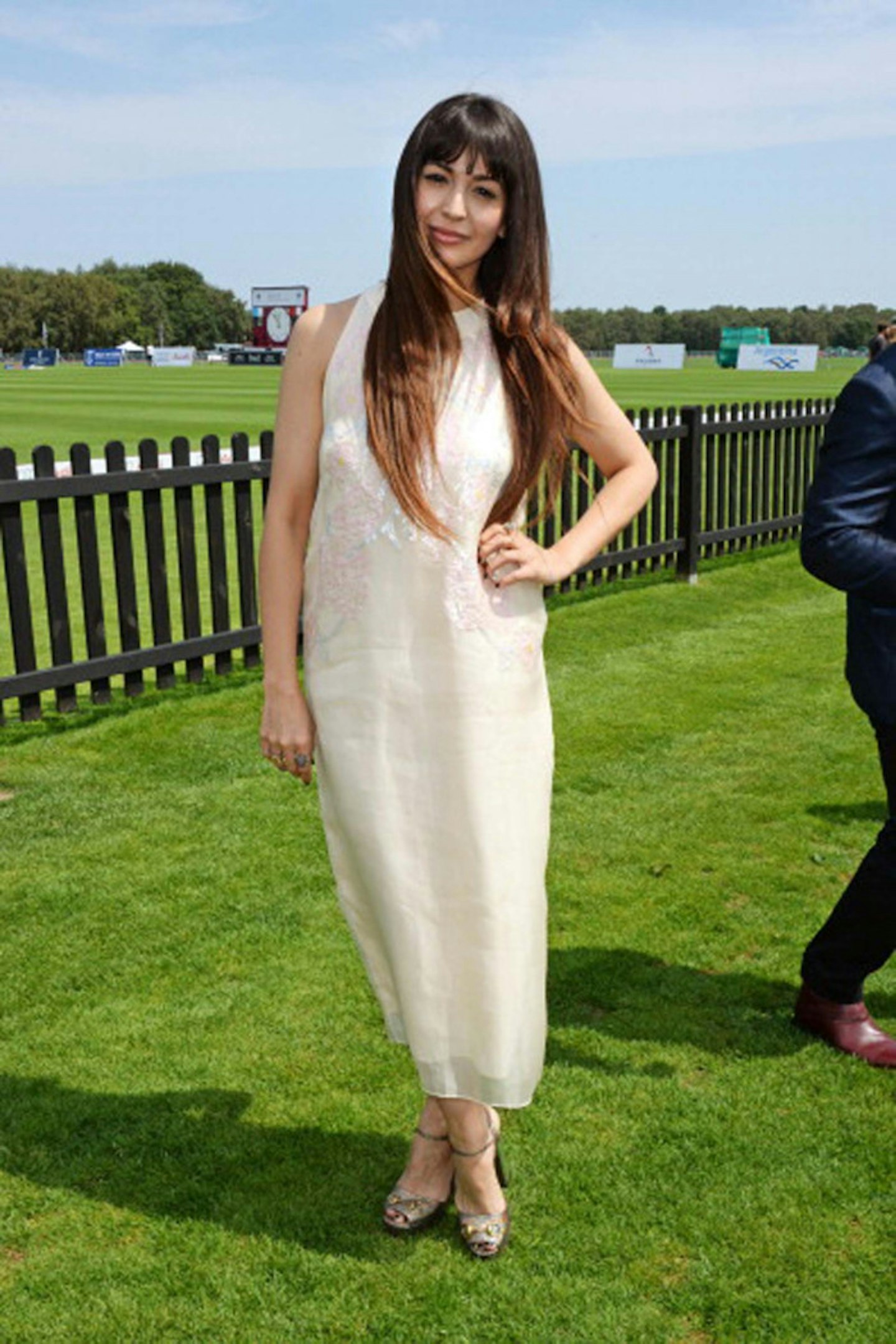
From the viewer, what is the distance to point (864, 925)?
344 cm

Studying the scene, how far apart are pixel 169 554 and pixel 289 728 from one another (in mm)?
9751

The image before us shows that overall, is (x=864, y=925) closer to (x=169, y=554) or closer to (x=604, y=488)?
(x=604, y=488)

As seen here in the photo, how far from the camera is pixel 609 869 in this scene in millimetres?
4910

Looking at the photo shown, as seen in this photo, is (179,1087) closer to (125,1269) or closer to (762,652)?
(125,1269)

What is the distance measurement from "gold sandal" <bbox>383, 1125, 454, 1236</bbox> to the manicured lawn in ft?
0.15

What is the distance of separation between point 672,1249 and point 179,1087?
1353mm

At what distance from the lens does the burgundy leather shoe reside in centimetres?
354

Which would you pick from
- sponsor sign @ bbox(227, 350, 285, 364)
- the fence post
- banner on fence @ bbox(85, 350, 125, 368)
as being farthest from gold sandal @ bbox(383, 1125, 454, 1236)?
banner on fence @ bbox(85, 350, 125, 368)

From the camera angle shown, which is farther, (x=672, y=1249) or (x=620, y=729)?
(x=620, y=729)

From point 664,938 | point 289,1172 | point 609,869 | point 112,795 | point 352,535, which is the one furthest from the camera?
point 112,795

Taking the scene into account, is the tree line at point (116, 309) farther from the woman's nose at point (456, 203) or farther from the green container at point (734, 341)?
the woman's nose at point (456, 203)

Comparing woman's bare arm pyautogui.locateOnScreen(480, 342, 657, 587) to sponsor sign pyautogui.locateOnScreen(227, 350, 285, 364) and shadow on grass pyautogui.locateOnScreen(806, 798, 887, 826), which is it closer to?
shadow on grass pyautogui.locateOnScreen(806, 798, 887, 826)

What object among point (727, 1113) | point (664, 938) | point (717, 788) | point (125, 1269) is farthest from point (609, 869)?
point (125, 1269)

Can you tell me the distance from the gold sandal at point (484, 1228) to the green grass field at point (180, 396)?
13711 millimetres
